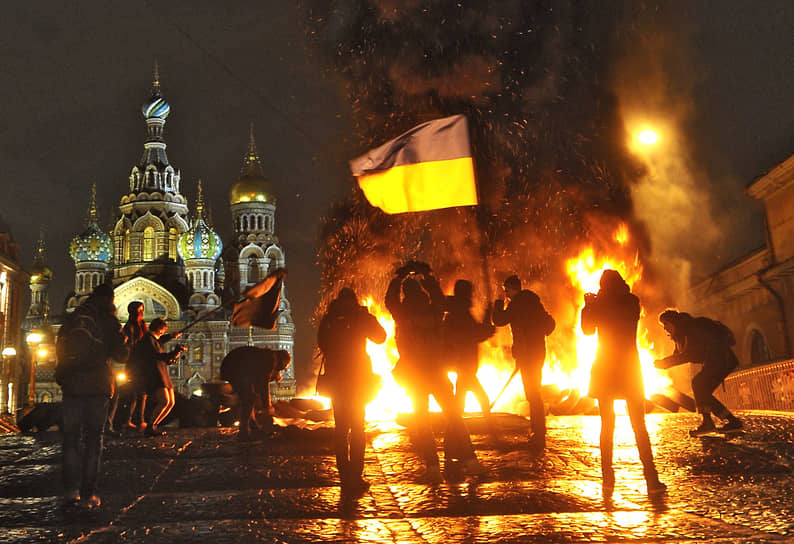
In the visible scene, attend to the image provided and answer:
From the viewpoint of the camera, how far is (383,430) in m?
8.91

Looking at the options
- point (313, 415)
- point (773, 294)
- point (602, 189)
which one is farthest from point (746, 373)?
point (313, 415)

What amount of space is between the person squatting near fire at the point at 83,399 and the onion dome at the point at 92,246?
68035 millimetres

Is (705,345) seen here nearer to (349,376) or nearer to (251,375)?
(349,376)

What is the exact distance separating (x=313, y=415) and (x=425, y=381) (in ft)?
16.9

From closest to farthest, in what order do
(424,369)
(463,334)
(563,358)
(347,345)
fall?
(347,345), (424,369), (463,334), (563,358)

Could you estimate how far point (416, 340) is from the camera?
21.5ft

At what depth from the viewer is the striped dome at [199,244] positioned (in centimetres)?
6744

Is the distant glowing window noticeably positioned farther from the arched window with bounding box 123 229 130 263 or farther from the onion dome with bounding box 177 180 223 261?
the onion dome with bounding box 177 180 223 261

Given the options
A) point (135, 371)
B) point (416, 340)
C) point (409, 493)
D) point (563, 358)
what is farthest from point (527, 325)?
point (563, 358)

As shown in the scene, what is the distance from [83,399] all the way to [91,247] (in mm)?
68312

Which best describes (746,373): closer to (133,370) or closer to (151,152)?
(133,370)

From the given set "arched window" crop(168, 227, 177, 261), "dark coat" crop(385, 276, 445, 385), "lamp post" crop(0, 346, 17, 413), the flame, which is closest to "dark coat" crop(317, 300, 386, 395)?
"dark coat" crop(385, 276, 445, 385)

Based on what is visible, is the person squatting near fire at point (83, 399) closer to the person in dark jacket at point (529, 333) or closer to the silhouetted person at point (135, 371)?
the silhouetted person at point (135, 371)

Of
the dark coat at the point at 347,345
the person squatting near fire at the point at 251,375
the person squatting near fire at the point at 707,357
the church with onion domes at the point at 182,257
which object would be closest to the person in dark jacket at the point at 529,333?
the person squatting near fire at the point at 707,357
